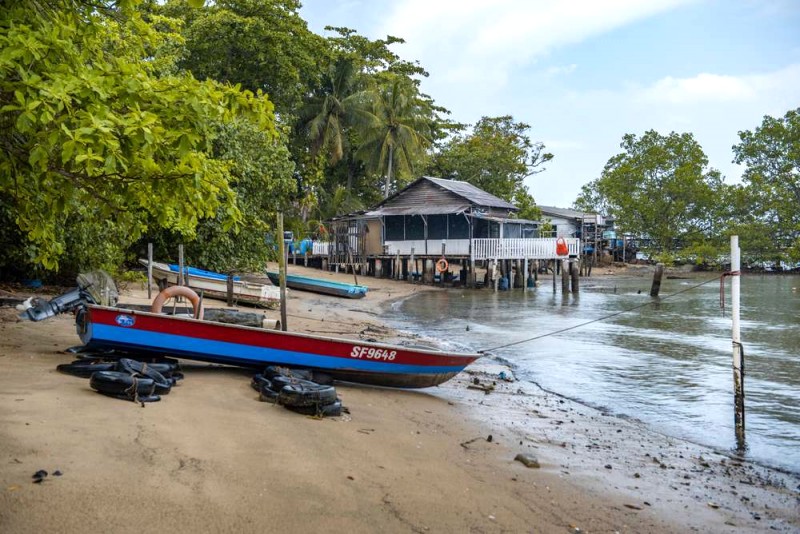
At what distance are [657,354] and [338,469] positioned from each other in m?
11.9

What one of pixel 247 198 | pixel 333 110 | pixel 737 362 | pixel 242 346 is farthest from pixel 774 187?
pixel 242 346

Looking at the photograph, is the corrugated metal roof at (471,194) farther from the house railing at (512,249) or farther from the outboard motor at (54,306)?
the outboard motor at (54,306)

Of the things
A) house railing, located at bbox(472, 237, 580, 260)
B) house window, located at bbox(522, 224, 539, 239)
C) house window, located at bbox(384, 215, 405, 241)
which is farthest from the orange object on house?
house window, located at bbox(384, 215, 405, 241)

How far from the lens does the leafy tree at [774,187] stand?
2132 inches

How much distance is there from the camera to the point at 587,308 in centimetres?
2683

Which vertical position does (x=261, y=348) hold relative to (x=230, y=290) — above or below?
below

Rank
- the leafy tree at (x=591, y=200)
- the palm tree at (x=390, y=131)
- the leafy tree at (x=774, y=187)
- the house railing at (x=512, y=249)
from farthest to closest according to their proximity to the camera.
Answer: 1. the leafy tree at (x=591, y=200)
2. the leafy tree at (x=774, y=187)
3. the palm tree at (x=390, y=131)
4. the house railing at (x=512, y=249)

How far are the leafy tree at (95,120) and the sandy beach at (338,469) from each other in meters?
2.14

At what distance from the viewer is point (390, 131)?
41.2 metres

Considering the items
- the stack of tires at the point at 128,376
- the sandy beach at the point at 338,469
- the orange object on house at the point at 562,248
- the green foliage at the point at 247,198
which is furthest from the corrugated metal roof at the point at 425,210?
the stack of tires at the point at 128,376

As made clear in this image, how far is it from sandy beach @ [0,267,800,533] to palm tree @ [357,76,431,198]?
3305 cm

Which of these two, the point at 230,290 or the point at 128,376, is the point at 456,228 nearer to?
the point at 230,290

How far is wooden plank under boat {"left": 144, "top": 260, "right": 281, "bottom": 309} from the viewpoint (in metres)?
19.4

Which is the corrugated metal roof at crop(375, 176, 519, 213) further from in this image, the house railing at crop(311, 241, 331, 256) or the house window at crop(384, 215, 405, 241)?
the house railing at crop(311, 241, 331, 256)
